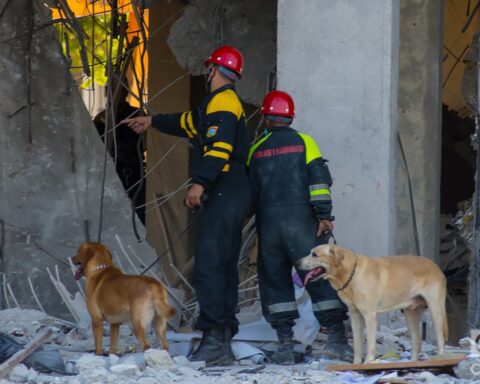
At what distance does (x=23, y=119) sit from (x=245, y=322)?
2747 millimetres

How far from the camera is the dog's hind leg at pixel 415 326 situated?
8.04m

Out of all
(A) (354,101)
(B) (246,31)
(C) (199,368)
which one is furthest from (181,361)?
(B) (246,31)

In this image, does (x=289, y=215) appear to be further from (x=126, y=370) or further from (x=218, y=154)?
(x=126, y=370)

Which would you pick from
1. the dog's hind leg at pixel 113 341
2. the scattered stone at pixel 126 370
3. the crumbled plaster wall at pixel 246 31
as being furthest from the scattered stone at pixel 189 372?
the crumbled plaster wall at pixel 246 31

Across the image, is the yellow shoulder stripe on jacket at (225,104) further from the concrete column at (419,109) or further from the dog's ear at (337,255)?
the concrete column at (419,109)

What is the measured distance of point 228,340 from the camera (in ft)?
27.5

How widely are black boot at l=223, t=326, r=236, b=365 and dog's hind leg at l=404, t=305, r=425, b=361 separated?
48.1 inches

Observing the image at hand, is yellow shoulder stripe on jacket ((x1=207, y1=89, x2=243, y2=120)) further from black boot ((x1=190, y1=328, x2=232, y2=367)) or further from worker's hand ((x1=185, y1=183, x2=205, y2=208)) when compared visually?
black boot ((x1=190, y1=328, x2=232, y2=367))

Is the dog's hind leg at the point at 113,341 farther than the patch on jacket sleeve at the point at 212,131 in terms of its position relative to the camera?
Yes

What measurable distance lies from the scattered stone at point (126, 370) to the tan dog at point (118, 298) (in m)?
0.43

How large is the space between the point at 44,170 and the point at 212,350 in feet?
9.58

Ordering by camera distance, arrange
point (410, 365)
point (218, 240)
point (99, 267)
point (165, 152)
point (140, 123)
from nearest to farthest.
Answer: point (410, 365) → point (218, 240) → point (99, 267) → point (140, 123) → point (165, 152)

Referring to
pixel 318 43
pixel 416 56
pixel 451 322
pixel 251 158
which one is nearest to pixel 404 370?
pixel 251 158

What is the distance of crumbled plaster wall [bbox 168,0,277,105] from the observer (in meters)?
11.2
